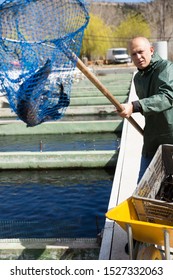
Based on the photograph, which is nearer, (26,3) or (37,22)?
(26,3)

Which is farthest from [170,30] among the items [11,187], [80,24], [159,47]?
[80,24]

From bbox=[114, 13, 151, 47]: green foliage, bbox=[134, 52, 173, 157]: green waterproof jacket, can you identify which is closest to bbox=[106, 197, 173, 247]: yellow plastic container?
bbox=[134, 52, 173, 157]: green waterproof jacket

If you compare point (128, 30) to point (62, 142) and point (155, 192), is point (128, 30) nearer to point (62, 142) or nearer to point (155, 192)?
point (62, 142)

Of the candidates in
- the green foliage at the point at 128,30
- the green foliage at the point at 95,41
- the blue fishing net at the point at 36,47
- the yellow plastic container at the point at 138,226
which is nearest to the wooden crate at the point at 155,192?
the yellow plastic container at the point at 138,226

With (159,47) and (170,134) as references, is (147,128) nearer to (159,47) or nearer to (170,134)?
(170,134)

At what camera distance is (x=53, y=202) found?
7828 millimetres

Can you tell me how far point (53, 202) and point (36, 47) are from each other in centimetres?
473

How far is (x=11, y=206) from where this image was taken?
7.71m

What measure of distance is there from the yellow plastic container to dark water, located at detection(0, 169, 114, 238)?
2608 millimetres

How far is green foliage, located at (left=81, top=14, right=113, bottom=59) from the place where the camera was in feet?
138

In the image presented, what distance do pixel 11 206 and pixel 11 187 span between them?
112 centimetres

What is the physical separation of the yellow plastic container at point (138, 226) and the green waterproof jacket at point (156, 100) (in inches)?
31.4

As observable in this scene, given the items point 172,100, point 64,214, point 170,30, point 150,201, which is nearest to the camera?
point 150,201

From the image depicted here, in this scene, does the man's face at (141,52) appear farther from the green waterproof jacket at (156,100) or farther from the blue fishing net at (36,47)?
the blue fishing net at (36,47)
